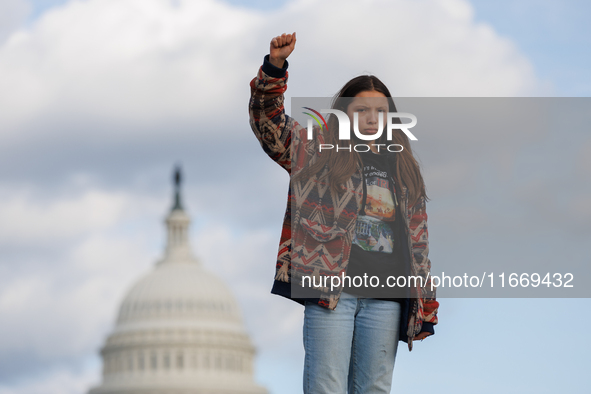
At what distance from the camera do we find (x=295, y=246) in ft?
23.4

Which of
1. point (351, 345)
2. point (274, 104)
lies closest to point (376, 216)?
point (351, 345)

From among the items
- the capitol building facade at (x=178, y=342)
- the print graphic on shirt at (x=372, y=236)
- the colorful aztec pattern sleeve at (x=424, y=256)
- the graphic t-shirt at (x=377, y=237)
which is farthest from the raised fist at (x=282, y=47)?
the capitol building facade at (x=178, y=342)

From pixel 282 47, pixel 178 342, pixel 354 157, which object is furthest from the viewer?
pixel 178 342

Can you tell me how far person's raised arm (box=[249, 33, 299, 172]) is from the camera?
7.11m

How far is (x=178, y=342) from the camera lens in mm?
142250

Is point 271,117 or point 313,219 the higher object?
point 271,117

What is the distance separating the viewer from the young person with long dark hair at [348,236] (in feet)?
23.2

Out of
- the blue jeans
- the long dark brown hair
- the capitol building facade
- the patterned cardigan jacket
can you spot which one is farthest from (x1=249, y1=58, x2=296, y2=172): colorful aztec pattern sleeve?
the capitol building facade

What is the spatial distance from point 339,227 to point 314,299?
389mm

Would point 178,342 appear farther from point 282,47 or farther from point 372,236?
point 282,47

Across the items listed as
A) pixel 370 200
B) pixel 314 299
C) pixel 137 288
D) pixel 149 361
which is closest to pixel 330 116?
pixel 370 200

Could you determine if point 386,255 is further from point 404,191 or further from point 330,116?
point 330,116

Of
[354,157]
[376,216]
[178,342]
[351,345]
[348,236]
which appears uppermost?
[178,342]

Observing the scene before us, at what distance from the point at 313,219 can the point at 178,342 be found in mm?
136393
